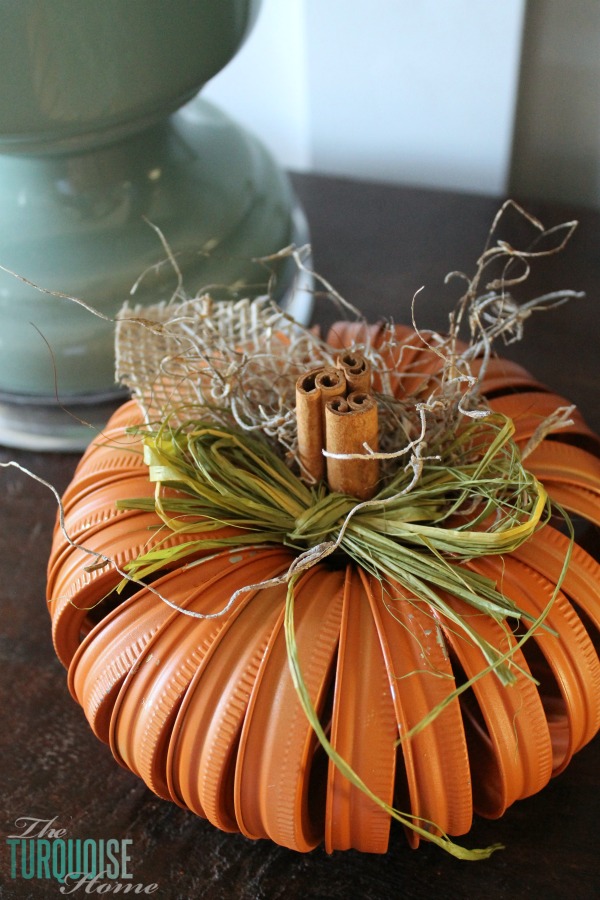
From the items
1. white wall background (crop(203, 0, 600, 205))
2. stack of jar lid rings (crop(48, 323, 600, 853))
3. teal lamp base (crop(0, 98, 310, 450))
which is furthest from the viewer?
white wall background (crop(203, 0, 600, 205))

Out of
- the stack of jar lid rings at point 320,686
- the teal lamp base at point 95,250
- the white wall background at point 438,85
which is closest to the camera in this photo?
the stack of jar lid rings at point 320,686

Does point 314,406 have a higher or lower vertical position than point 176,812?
higher

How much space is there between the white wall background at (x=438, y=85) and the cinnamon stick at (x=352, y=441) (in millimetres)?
418

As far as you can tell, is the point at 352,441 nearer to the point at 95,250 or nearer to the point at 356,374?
the point at 356,374

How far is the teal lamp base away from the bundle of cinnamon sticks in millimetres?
173

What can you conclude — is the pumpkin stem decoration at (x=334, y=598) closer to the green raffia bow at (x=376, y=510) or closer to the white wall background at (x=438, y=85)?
the green raffia bow at (x=376, y=510)

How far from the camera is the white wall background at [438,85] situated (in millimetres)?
654

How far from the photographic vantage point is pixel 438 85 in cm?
69

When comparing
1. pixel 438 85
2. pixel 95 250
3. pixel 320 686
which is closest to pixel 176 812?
pixel 320 686

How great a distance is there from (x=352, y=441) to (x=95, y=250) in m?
0.24

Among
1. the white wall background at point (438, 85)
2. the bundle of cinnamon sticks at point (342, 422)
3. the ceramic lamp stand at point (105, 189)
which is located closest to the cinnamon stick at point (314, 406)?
the bundle of cinnamon sticks at point (342, 422)

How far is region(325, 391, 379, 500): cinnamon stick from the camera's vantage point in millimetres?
334

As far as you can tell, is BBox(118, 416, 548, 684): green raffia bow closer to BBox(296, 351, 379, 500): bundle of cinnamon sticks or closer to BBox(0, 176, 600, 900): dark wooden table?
BBox(296, 351, 379, 500): bundle of cinnamon sticks

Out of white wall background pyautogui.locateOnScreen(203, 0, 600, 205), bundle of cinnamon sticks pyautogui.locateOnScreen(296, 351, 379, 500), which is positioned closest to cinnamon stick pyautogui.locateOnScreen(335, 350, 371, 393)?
bundle of cinnamon sticks pyautogui.locateOnScreen(296, 351, 379, 500)
